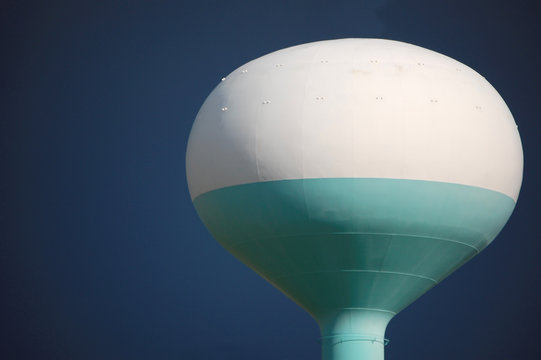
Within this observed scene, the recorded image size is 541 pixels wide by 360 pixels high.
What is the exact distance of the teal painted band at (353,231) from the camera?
970 cm

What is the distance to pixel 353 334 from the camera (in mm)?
10797

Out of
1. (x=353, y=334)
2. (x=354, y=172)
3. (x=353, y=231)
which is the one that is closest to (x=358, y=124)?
(x=354, y=172)

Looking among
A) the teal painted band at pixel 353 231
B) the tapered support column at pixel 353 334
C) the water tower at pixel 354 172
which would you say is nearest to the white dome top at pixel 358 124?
the water tower at pixel 354 172

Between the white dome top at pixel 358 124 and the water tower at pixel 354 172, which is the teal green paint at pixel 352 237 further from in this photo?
the white dome top at pixel 358 124

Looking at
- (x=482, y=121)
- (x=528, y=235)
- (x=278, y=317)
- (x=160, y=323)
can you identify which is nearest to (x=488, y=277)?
(x=528, y=235)

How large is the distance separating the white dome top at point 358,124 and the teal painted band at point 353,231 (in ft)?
0.52

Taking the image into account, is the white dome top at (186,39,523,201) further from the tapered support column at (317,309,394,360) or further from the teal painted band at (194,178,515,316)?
the tapered support column at (317,309,394,360)

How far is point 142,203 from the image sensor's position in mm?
17656

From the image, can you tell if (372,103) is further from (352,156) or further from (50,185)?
(50,185)

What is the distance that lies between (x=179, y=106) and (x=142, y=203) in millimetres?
1997

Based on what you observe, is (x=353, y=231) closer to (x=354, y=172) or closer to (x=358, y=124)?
(x=354, y=172)

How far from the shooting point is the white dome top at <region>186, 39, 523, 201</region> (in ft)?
31.2

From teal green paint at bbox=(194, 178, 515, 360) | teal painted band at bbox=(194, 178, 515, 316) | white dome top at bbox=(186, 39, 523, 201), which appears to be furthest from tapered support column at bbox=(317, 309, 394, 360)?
white dome top at bbox=(186, 39, 523, 201)

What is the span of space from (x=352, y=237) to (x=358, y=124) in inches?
49.0
